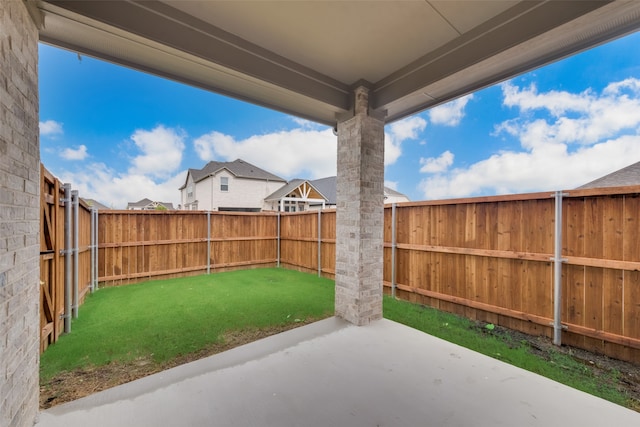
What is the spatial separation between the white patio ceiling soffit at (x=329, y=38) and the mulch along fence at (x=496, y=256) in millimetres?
1787

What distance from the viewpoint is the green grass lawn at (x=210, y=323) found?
2.62 meters

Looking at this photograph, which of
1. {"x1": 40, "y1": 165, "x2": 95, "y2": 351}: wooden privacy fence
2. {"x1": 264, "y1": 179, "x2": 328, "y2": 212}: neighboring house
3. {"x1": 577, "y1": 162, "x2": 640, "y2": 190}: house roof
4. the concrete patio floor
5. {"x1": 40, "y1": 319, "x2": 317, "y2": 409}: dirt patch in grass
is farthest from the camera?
{"x1": 264, "y1": 179, "x2": 328, "y2": 212}: neighboring house

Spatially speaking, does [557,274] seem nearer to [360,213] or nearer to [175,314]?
[360,213]

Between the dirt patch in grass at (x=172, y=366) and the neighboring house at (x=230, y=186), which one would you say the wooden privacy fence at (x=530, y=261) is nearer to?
the dirt patch in grass at (x=172, y=366)

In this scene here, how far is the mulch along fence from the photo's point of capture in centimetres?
272

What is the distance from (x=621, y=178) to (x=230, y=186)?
18736mm

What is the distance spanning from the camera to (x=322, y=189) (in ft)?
70.8

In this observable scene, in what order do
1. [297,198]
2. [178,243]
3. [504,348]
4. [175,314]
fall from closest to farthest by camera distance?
[504,348]
[175,314]
[178,243]
[297,198]

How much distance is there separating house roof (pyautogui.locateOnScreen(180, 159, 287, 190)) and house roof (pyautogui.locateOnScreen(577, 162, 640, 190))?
18.5 meters

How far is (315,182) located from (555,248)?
20375 millimetres

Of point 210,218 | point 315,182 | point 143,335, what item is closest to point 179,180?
point 315,182

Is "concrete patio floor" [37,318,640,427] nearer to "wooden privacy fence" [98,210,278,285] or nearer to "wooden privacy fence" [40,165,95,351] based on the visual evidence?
"wooden privacy fence" [40,165,95,351]

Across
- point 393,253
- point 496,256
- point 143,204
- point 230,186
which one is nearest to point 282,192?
point 230,186

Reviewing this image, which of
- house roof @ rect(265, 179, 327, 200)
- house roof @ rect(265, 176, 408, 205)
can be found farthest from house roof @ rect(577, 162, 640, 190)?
house roof @ rect(265, 179, 327, 200)
